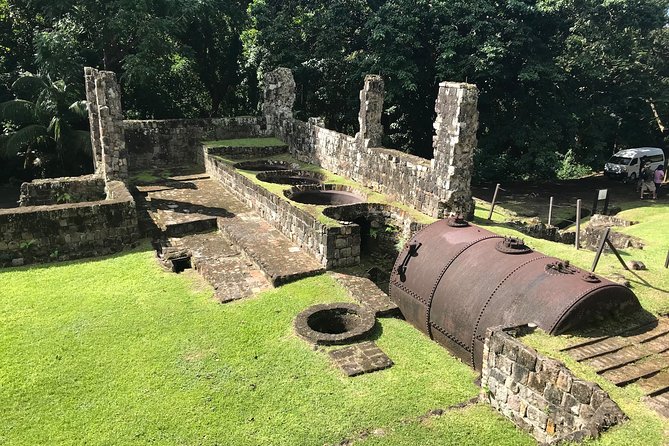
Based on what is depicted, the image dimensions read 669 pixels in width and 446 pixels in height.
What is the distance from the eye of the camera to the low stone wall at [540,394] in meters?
4.72

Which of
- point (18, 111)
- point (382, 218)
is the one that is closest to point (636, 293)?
point (382, 218)

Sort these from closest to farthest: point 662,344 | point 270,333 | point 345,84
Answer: point 662,344 → point 270,333 → point 345,84

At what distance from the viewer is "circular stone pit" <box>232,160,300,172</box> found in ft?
51.4

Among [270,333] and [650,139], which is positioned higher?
[650,139]

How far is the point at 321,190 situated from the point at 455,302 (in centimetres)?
656

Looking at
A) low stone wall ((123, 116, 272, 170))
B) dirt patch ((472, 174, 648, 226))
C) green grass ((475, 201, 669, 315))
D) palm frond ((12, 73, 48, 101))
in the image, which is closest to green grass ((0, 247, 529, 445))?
green grass ((475, 201, 669, 315))

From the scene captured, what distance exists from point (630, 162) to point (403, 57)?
11157mm

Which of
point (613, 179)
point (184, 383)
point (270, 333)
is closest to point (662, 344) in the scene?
point (270, 333)

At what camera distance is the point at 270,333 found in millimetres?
7656

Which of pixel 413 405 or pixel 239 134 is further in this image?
pixel 239 134

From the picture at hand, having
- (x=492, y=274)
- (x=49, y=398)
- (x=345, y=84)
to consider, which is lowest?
(x=49, y=398)

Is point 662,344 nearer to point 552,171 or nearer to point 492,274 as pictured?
point 492,274

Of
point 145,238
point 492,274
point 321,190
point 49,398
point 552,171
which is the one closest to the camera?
point 49,398

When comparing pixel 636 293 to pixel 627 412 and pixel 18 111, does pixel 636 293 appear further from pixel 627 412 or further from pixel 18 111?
pixel 18 111
